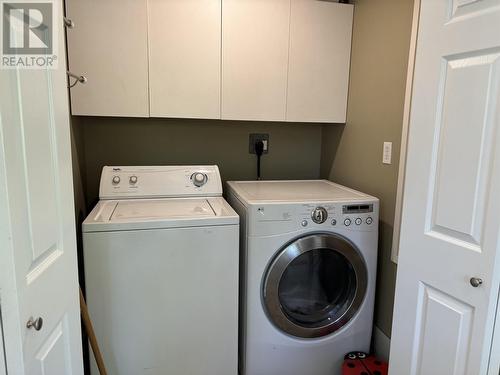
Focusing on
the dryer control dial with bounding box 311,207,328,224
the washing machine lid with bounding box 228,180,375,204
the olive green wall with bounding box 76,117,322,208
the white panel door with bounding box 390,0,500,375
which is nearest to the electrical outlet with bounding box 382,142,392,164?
the washing machine lid with bounding box 228,180,375,204

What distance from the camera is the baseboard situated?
1.97 meters

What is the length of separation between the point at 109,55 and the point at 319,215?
1364 millimetres

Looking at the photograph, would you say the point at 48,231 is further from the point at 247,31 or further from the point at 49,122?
the point at 247,31

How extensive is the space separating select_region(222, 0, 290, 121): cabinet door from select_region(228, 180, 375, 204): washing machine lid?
42 cm

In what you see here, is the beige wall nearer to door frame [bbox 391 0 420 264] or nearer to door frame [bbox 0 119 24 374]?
door frame [bbox 391 0 420 264]

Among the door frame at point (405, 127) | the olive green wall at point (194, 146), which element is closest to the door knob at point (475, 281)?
the door frame at point (405, 127)

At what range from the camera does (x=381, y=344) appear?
2.02m

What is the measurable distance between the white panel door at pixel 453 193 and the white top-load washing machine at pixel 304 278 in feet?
1.45

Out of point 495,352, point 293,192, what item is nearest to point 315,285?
point 293,192

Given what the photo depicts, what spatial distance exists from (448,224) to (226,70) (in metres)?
1.40

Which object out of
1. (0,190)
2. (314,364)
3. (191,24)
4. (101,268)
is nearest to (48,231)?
(0,190)

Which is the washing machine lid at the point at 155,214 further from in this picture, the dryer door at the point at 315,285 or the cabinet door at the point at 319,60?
the cabinet door at the point at 319,60

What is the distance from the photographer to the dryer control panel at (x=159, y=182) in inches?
79.3

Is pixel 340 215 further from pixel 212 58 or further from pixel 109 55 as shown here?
pixel 109 55
